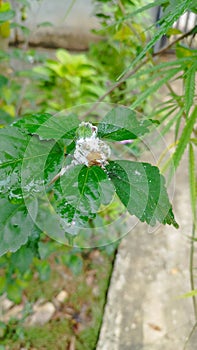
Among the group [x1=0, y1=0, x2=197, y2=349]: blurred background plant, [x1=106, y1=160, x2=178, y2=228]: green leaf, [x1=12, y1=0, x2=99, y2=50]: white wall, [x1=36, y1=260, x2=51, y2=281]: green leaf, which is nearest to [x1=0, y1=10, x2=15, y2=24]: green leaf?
[x1=0, y1=0, x2=197, y2=349]: blurred background plant

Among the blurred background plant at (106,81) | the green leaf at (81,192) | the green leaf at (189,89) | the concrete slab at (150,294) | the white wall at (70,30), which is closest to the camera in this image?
the green leaf at (81,192)

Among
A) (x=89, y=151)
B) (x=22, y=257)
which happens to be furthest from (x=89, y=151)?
(x=22, y=257)

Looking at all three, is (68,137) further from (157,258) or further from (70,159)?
(157,258)

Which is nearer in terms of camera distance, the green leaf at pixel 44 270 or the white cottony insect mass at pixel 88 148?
the white cottony insect mass at pixel 88 148

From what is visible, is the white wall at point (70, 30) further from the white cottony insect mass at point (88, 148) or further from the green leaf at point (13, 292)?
the white cottony insect mass at point (88, 148)

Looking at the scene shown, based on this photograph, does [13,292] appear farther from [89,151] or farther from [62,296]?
[89,151]

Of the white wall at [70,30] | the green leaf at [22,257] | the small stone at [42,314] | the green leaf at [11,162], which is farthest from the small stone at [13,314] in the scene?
the white wall at [70,30]

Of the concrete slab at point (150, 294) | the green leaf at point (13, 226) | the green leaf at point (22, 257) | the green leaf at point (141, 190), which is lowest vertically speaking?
the concrete slab at point (150, 294)
